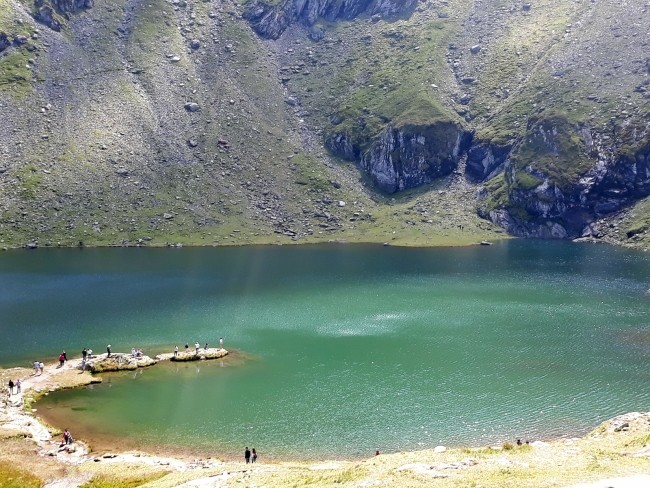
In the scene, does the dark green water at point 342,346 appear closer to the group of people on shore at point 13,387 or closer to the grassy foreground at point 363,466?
the group of people on shore at point 13,387

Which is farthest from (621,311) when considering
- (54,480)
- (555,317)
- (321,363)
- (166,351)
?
(54,480)

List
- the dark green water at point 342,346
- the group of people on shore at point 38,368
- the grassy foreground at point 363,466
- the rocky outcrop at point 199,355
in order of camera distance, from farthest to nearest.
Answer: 1. the rocky outcrop at point 199,355
2. the group of people on shore at point 38,368
3. the dark green water at point 342,346
4. the grassy foreground at point 363,466

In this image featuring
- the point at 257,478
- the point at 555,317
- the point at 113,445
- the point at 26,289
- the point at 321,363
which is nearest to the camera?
the point at 257,478

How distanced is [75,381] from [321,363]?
34002mm

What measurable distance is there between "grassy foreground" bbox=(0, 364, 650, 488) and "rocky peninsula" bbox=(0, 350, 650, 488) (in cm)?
6

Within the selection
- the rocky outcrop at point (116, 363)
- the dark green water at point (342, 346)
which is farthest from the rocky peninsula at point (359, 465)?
the rocky outcrop at point (116, 363)

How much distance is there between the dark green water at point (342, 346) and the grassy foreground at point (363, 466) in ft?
17.2

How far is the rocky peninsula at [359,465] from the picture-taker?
3728 cm

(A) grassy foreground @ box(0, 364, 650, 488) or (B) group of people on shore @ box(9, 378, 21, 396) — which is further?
(B) group of people on shore @ box(9, 378, 21, 396)

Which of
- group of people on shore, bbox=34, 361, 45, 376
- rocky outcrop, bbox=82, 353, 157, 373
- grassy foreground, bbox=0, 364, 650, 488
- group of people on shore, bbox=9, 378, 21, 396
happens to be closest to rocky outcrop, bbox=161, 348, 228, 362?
rocky outcrop, bbox=82, 353, 157, 373

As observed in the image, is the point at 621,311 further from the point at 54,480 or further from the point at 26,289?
the point at 26,289

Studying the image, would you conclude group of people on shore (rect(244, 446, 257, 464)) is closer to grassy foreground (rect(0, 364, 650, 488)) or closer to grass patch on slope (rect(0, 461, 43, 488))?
grassy foreground (rect(0, 364, 650, 488))

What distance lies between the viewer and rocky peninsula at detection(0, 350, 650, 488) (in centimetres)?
3728

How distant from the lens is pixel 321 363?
9094 centimetres
